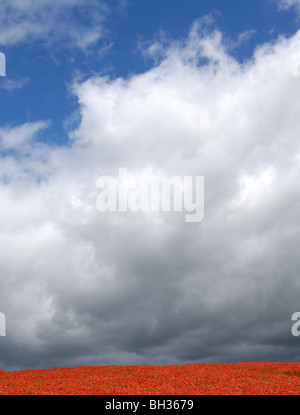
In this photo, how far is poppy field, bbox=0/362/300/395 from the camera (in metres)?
26.4

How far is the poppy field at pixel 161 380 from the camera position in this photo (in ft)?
86.6

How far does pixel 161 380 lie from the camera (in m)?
29.7

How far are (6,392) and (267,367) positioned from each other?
923 inches

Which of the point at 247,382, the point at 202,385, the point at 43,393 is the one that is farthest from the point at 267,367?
the point at 43,393

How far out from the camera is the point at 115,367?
36094 mm
